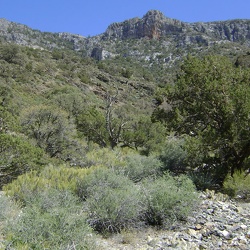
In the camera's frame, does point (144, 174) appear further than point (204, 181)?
Yes

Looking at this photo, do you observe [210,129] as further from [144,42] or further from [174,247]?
[144,42]

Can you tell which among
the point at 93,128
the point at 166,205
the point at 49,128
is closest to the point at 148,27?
the point at 93,128

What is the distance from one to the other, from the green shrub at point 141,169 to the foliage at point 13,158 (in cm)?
330

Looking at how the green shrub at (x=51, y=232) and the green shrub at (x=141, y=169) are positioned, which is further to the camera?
the green shrub at (x=141, y=169)

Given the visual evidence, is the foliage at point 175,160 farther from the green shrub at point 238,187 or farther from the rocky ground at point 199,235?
the rocky ground at point 199,235

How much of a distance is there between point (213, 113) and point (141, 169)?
3.33m

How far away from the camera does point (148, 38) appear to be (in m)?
110

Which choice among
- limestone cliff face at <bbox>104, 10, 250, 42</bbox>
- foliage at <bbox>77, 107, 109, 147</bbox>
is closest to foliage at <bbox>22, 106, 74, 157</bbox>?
foliage at <bbox>77, 107, 109, 147</bbox>

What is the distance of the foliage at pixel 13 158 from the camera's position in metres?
10.9

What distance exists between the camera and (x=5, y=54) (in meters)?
46.2

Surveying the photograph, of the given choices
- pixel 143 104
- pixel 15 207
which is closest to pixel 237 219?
pixel 15 207

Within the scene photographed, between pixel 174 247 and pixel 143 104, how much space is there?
4559 cm

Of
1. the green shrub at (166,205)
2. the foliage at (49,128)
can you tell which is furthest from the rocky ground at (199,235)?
the foliage at (49,128)

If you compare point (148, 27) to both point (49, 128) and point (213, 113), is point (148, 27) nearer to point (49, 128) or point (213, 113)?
point (49, 128)
